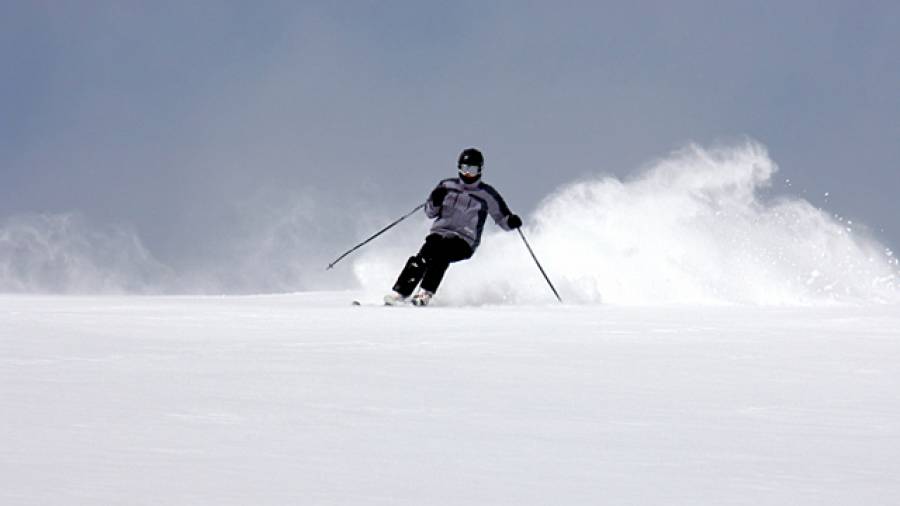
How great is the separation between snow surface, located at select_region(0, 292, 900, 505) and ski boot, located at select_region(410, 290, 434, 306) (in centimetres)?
467

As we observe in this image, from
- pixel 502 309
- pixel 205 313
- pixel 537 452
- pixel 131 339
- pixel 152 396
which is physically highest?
pixel 502 309

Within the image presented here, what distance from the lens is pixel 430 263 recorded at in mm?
14328

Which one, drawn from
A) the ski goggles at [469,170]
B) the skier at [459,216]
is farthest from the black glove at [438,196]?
the ski goggles at [469,170]

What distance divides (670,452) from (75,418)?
84.1 inches

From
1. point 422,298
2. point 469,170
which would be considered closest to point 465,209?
point 469,170

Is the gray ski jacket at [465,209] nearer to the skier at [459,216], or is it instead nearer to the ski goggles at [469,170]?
the skier at [459,216]

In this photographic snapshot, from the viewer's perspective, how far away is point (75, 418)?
15.2 ft

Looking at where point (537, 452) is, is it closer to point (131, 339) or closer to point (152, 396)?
point (152, 396)

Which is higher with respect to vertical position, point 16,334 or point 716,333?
point 716,333

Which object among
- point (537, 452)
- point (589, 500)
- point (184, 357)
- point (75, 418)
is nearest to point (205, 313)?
point (184, 357)

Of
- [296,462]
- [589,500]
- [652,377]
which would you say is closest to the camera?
[589,500]

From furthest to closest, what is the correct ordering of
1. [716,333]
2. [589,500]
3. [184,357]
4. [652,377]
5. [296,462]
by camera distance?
1. [716,333]
2. [184,357]
3. [652,377]
4. [296,462]
5. [589,500]

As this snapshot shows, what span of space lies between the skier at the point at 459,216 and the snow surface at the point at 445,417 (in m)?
5.12

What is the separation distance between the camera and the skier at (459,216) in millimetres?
14438
